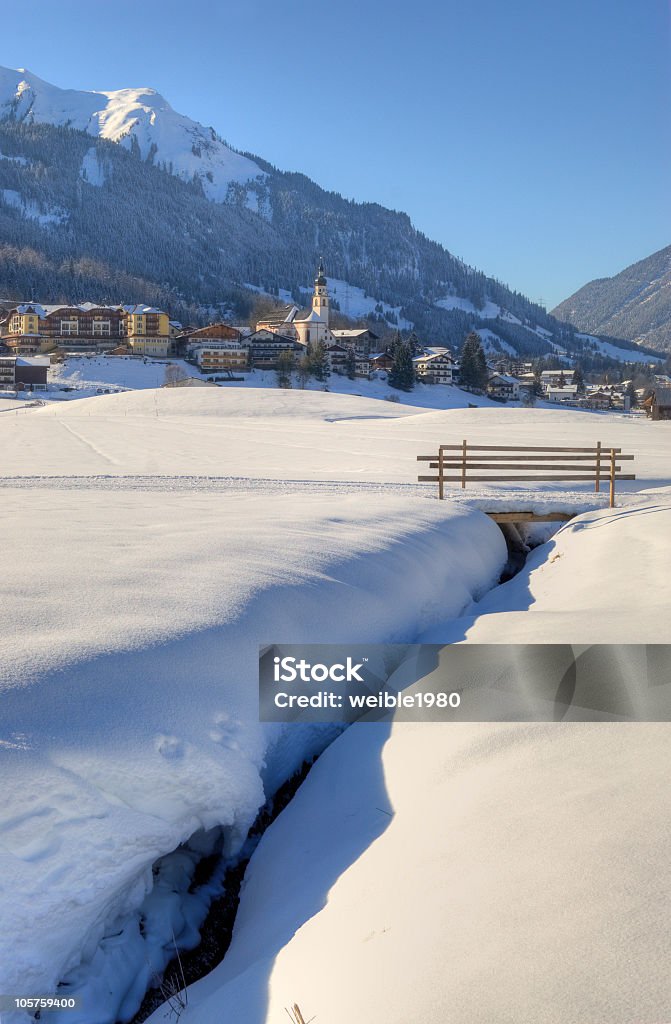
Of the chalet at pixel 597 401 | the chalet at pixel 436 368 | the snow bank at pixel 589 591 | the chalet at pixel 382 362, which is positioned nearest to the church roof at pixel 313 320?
the chalet at pixel 382 362

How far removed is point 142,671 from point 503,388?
114 m

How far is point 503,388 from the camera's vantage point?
116000 millimetres

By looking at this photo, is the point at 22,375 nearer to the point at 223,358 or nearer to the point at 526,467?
the point at 223,358

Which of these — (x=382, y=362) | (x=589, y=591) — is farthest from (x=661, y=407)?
(x=589, y=591)

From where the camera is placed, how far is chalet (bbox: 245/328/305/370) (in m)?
106

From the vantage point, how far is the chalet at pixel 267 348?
106062 millimetres

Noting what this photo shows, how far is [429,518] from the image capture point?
645 inches

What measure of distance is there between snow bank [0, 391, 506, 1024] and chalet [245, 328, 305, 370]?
92.0 metres

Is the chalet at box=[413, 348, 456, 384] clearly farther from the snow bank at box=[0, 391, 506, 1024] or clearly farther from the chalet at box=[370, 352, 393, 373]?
the snow bank at box=[0, 391, 506, 1024]

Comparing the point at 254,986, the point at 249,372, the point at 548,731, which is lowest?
the point at 254,986

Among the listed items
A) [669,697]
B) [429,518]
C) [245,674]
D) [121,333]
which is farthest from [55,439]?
[121,333]

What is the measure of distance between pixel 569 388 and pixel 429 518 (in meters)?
156

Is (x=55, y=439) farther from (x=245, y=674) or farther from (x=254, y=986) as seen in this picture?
(x=254, y=986)

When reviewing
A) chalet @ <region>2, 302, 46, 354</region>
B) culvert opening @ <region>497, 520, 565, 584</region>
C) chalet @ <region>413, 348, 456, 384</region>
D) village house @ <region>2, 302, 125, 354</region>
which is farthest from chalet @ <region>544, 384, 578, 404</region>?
culvert opening @ <region>497, 520, 565, 584</region>
